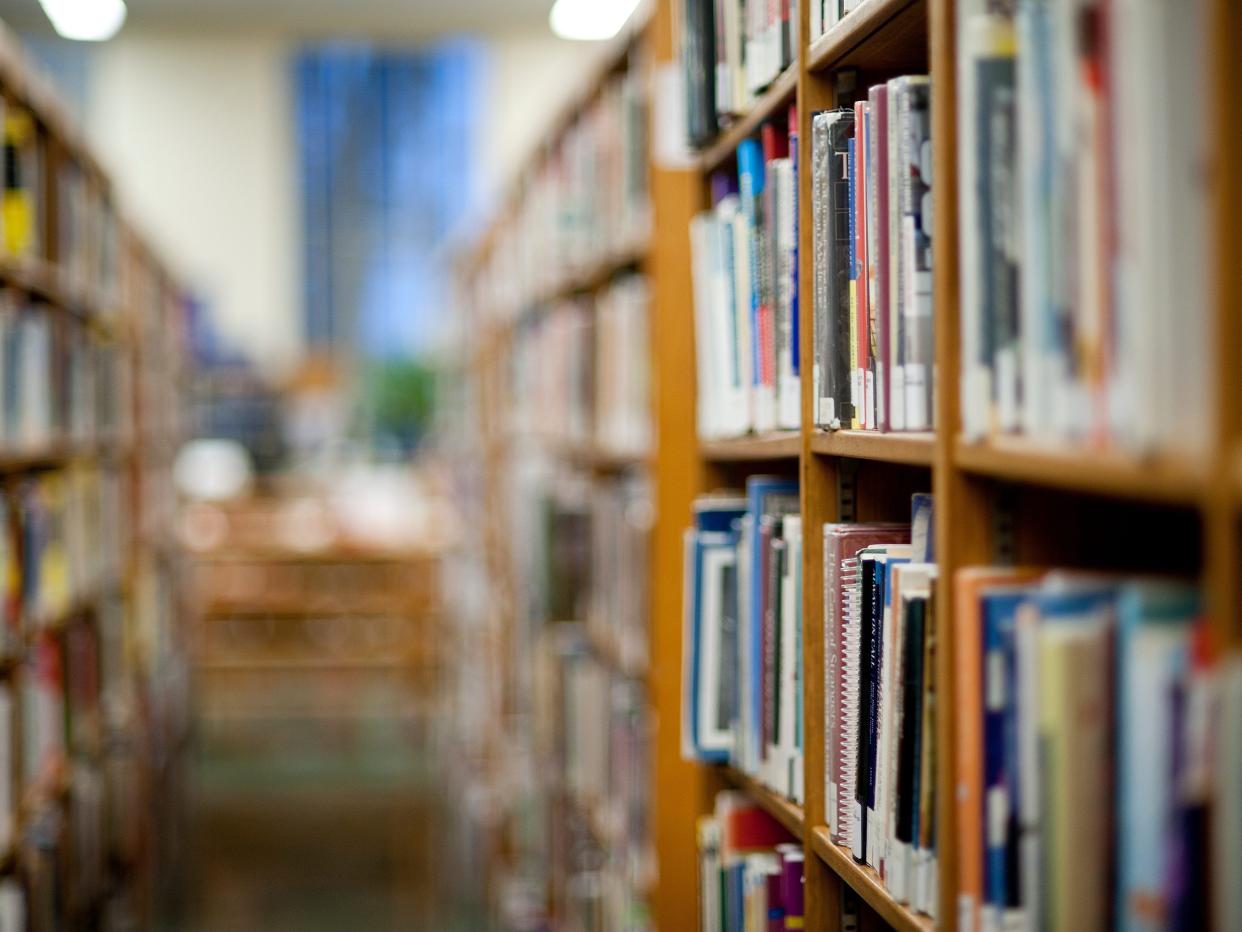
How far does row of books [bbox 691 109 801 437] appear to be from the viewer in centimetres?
166

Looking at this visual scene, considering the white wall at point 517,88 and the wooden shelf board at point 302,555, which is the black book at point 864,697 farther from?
the white wall at point 517,88

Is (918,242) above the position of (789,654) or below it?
above

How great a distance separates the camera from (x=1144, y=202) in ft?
2.77

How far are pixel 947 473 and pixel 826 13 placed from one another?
649 millimetres

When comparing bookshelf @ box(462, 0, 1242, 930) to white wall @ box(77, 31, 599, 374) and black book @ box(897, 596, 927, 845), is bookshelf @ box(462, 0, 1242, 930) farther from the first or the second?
white wall @ box(77, 31, 599, 374)

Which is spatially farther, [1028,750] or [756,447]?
[756,447]

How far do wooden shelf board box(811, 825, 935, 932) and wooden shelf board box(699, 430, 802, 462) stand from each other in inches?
17.8

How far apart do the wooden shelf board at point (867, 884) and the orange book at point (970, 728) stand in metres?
0.15

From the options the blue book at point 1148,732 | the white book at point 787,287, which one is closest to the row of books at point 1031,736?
the blue book at point 1148,732

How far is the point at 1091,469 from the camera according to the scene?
90cm

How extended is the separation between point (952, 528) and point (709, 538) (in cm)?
73

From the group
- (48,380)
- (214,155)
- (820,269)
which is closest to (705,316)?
(820,269)

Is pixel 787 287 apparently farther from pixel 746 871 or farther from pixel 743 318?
pixel 746 871

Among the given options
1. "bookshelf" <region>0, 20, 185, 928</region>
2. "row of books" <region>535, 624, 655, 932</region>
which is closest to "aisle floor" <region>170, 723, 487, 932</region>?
"bookshelf" <region>0, 20, 185, 928</region>
